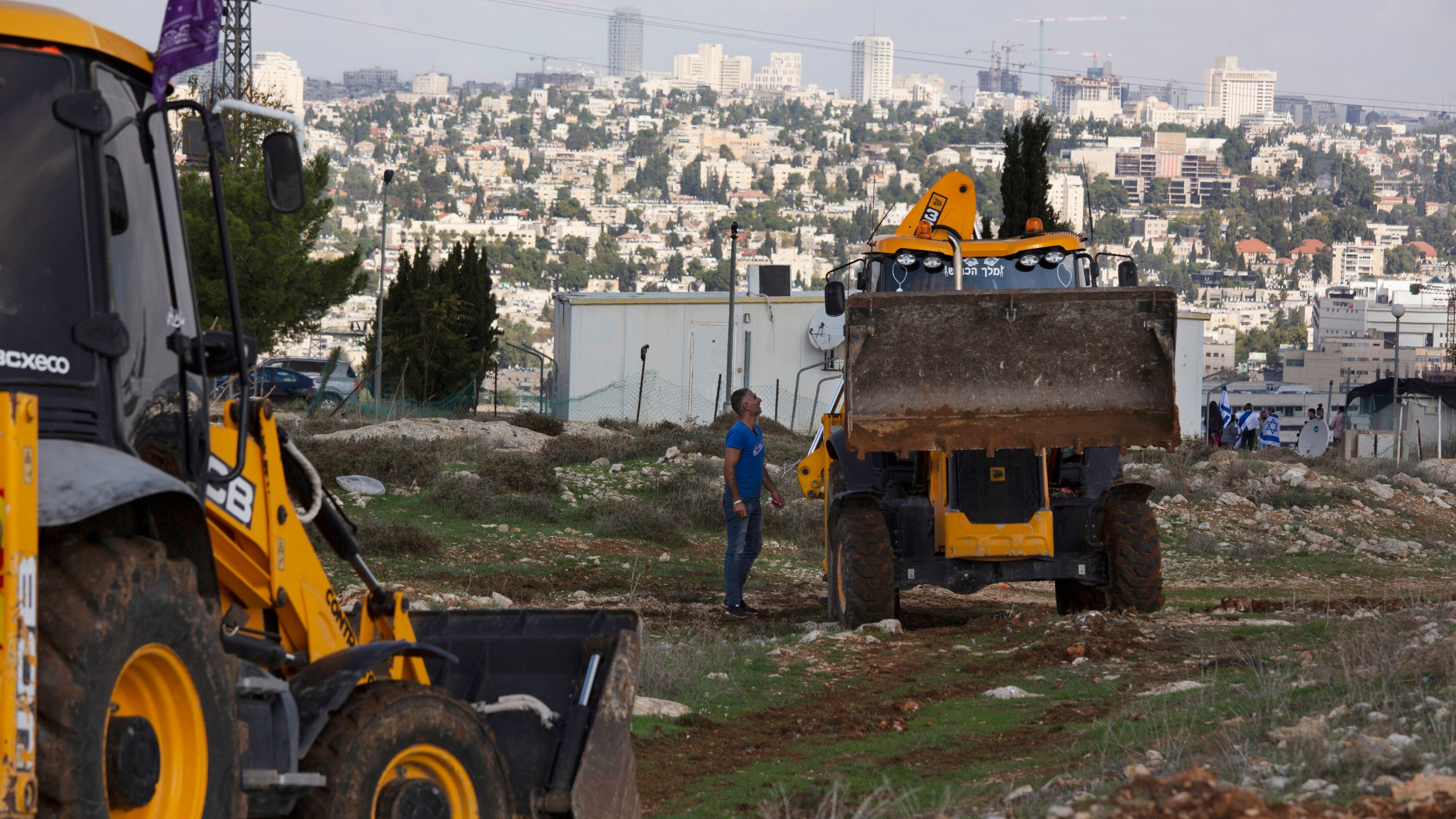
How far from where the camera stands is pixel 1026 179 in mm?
31672

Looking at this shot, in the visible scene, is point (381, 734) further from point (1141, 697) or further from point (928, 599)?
point (928, 599)

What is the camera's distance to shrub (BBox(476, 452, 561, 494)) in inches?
764

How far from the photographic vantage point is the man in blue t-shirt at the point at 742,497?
12766 millimetres

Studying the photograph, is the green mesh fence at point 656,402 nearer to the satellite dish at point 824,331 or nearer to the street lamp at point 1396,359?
the satellite dish at point 824,331

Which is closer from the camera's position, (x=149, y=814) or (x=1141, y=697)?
(x=149, y=814)

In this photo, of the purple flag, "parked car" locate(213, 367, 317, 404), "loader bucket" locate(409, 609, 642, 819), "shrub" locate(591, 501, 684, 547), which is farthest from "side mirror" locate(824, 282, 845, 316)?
"parked car" locate(213, 367, 317, 404)

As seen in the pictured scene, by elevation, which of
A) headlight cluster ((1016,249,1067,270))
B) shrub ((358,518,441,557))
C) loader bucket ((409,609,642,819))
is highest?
headlight cluster ((1016,249,1067,270))

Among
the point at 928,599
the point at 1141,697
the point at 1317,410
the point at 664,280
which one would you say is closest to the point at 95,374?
the point at 1141,697

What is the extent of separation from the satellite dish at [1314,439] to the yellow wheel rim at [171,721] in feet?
99.5

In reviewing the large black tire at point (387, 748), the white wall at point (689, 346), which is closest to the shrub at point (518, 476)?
the large black tire at point (387, 748)

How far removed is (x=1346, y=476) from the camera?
982 inches

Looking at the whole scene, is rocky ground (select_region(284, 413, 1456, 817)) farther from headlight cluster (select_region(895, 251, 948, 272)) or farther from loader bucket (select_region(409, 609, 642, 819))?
headlight cluster (select_region(895, 251, 948, 272))

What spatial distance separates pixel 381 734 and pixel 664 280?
171999 mm

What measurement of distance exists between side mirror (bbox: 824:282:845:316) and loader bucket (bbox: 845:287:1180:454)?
3.95 feet
